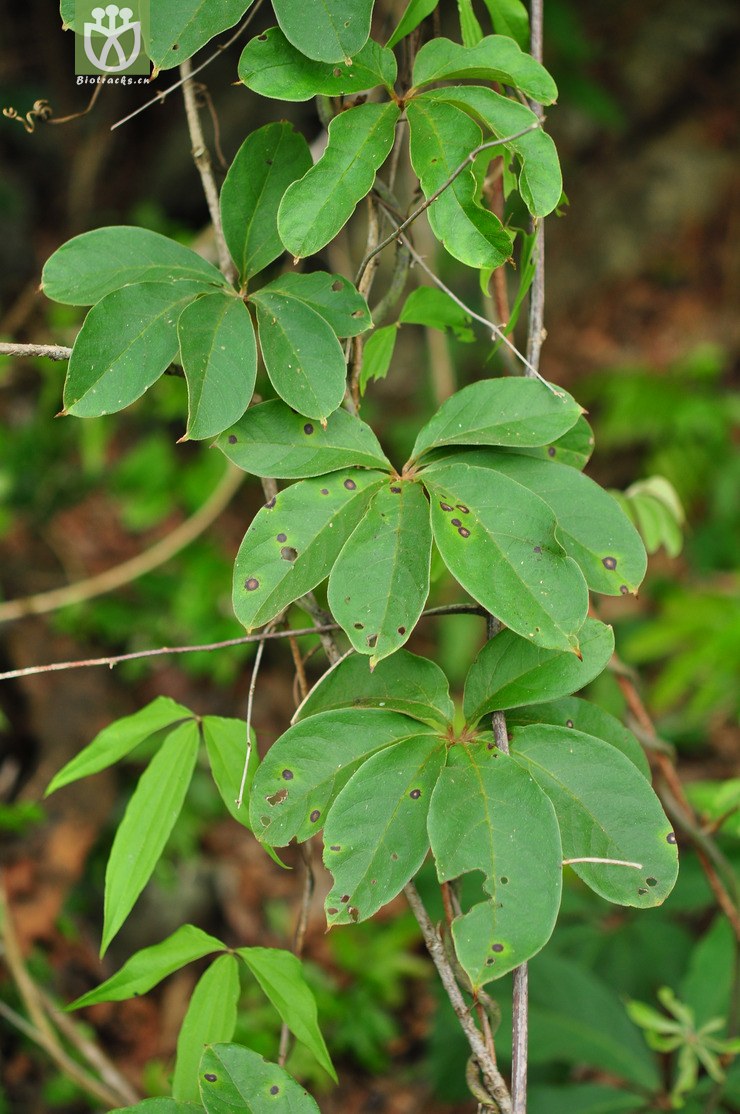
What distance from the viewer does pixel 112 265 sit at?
0.80 meters

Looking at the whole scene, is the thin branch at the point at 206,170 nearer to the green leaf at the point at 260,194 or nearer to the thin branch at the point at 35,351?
the green leaf at the point at 260,194

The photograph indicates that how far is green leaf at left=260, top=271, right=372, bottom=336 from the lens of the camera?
79 centimetres

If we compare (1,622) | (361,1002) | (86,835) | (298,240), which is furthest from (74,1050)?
(298,240)

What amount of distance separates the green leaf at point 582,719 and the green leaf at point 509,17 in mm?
664

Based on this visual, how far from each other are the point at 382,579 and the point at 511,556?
4.2 inches

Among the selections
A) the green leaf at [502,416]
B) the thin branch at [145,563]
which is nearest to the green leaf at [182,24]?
the green leaf at [502,416]

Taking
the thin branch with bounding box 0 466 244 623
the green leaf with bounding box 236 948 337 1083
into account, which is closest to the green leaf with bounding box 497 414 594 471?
the green leaf with bounding box 236 948 337 1083

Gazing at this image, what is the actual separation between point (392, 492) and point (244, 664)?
95.9 inches

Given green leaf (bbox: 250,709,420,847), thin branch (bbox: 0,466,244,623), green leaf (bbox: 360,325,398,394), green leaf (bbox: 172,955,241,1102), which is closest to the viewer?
green leaf (bbox: 250,709,420,847)

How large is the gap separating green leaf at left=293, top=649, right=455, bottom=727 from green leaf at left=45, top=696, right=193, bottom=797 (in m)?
0.21

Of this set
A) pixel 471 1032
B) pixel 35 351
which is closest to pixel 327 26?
pixel 35 351

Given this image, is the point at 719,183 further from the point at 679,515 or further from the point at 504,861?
the point at 504,861

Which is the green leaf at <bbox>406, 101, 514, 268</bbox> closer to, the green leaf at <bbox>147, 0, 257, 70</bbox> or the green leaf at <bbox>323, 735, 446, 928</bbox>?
the green leaf at <bbox>147, 0, 257, 70</bbox>

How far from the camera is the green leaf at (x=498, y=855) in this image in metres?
0.64
